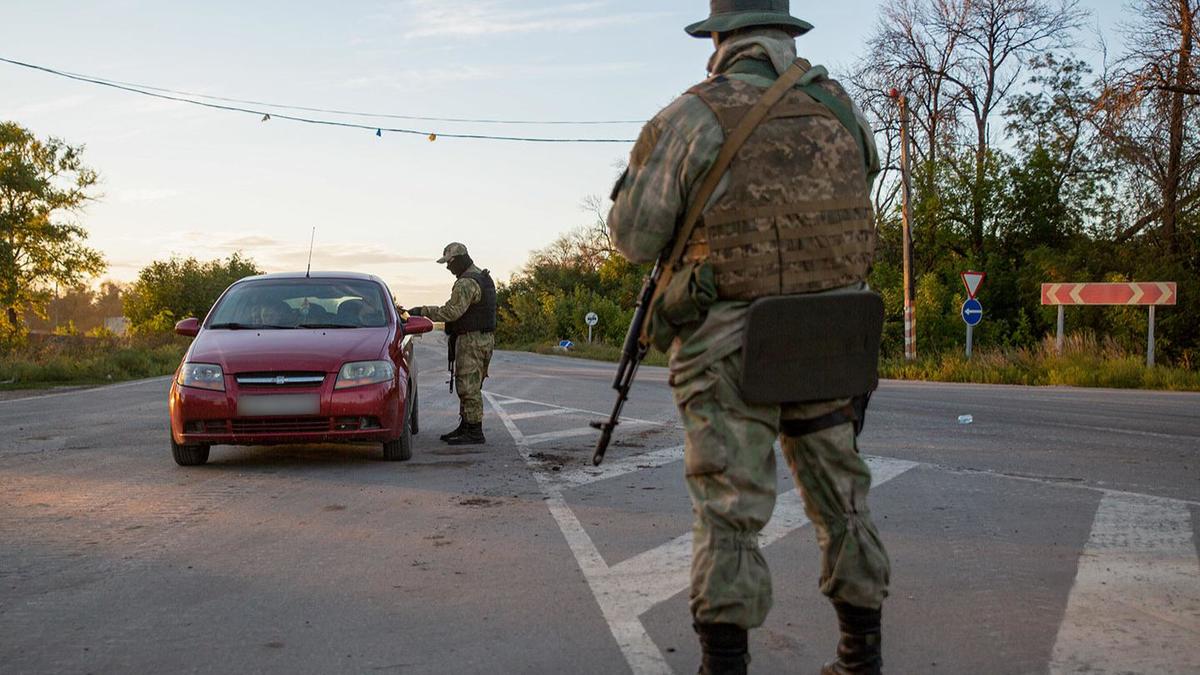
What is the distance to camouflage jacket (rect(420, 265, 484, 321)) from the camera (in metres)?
9.52

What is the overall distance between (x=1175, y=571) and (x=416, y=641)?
10.2 feet

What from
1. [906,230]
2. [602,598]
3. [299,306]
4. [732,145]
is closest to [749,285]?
[732,145]

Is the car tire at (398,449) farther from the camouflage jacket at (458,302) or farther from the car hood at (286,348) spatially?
the camouflage jacket at (458,302)

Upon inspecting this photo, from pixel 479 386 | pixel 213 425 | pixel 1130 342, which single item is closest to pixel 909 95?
pixel 1130 342

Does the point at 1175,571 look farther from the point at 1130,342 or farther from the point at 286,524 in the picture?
the point at 1130,342

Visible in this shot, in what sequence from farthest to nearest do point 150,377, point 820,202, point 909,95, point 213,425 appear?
1. point 909,95
2. point 150,377
3. point 213,425
4. point 820,202

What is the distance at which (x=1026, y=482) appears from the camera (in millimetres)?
6926

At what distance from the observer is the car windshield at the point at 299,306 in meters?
8.81

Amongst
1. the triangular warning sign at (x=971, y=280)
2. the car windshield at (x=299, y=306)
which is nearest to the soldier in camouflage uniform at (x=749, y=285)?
the car windshield at (x=299, y=306)

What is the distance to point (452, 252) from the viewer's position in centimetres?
993

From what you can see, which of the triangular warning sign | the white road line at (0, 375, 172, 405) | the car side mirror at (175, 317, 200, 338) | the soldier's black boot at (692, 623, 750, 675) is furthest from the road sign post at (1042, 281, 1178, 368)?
the soldier's black boot at (692, 623, 750, 675)

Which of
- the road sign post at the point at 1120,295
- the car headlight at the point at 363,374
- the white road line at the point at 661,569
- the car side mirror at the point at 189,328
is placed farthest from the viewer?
the road sign post at the point at 1120,295

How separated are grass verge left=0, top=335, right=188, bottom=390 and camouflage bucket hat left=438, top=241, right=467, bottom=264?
12.8m

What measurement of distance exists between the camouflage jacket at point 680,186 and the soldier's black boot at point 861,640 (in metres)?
0.83
